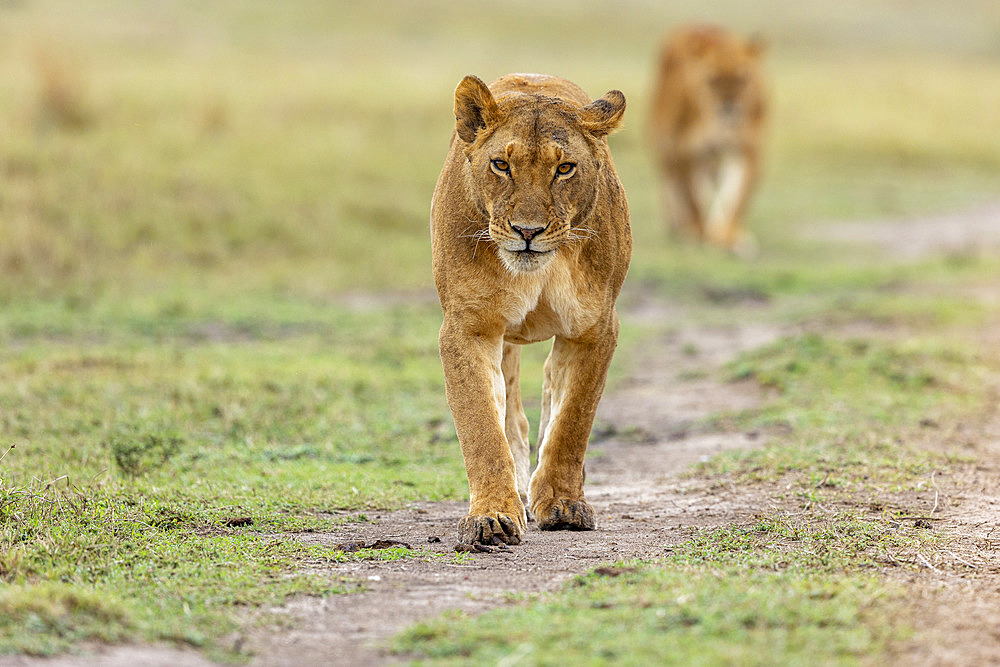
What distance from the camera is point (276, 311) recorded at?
35.9 feet

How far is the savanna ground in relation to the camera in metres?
3.91

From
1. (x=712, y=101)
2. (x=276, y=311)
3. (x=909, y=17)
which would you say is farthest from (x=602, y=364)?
(x=909, y=17)

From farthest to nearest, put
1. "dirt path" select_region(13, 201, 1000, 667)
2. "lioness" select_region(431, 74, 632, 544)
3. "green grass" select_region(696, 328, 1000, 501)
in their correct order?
"green grass" select_region(696, 328, 1000, 501) → "lioness" select_region(431, 74, 632, 544) → "dirt path" select_region(13, 201, 1000, 667)

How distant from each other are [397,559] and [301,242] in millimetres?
8700

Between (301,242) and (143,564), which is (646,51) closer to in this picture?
(301,242)

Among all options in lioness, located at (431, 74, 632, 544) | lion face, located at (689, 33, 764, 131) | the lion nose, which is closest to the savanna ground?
lioness, located at (431, 74, 632, 544)

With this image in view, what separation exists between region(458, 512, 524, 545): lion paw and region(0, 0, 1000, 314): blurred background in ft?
20.9

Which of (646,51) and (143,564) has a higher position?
(646,51)

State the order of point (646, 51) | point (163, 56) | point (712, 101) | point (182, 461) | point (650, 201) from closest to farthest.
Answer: point (182, 461)
point (712, 101)
point (650, 201)
point (163, 56)
point (646, 51)

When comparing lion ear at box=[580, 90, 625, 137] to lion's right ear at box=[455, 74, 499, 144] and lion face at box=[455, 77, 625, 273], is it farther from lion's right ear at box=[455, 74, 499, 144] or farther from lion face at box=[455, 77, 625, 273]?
lion's right ear at box=[455, 74, 499, 144]

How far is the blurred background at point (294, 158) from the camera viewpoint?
1202 centimetres

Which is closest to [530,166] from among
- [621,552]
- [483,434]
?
[483,434]

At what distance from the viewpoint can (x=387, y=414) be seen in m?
7.84

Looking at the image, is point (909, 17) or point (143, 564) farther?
point (909, 17)
